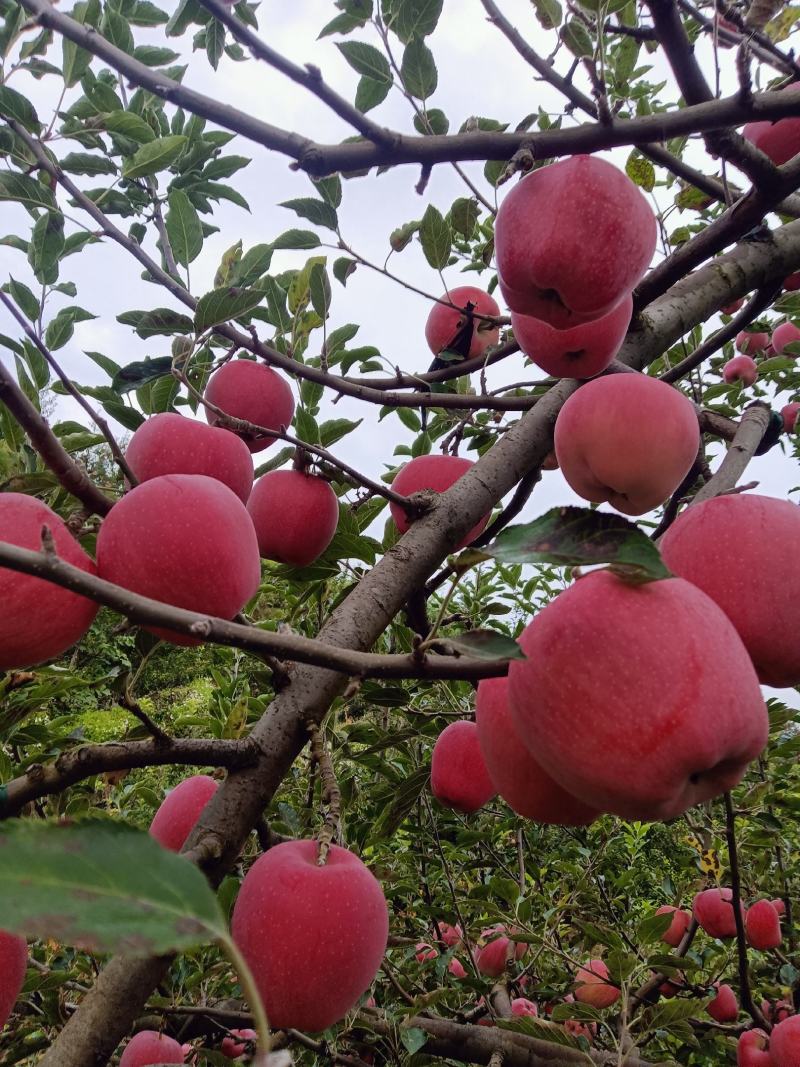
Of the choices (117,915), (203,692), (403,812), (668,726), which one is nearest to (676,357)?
(403,812)

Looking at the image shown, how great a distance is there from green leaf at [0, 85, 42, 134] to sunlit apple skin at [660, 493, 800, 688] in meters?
1.40

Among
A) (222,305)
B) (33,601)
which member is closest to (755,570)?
(33,601)

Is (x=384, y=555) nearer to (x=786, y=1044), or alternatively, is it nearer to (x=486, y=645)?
(x=486, y=645)

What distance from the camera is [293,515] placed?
4.97 feet

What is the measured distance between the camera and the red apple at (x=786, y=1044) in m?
1.55

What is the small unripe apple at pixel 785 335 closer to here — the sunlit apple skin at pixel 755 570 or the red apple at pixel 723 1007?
the red apple at pixel 723 1007

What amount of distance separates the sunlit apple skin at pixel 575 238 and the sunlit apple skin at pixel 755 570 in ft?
1.26

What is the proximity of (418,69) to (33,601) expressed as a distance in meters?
1.10

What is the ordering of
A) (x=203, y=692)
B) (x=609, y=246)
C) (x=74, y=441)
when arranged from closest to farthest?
1. (x=609, y=246)
2. (x=74, y=441)
3. (x=203, y=692)

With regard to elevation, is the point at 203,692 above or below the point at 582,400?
below

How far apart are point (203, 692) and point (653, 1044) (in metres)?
5.27

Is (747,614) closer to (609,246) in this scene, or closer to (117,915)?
(609,246)

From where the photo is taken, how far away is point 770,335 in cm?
330

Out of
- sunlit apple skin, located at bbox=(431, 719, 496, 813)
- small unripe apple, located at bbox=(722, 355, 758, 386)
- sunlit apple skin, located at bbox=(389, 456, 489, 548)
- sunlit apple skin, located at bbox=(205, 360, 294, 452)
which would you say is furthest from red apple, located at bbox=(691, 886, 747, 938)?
small unripe apple, located at bbox=(722, 355, 758, 386)
